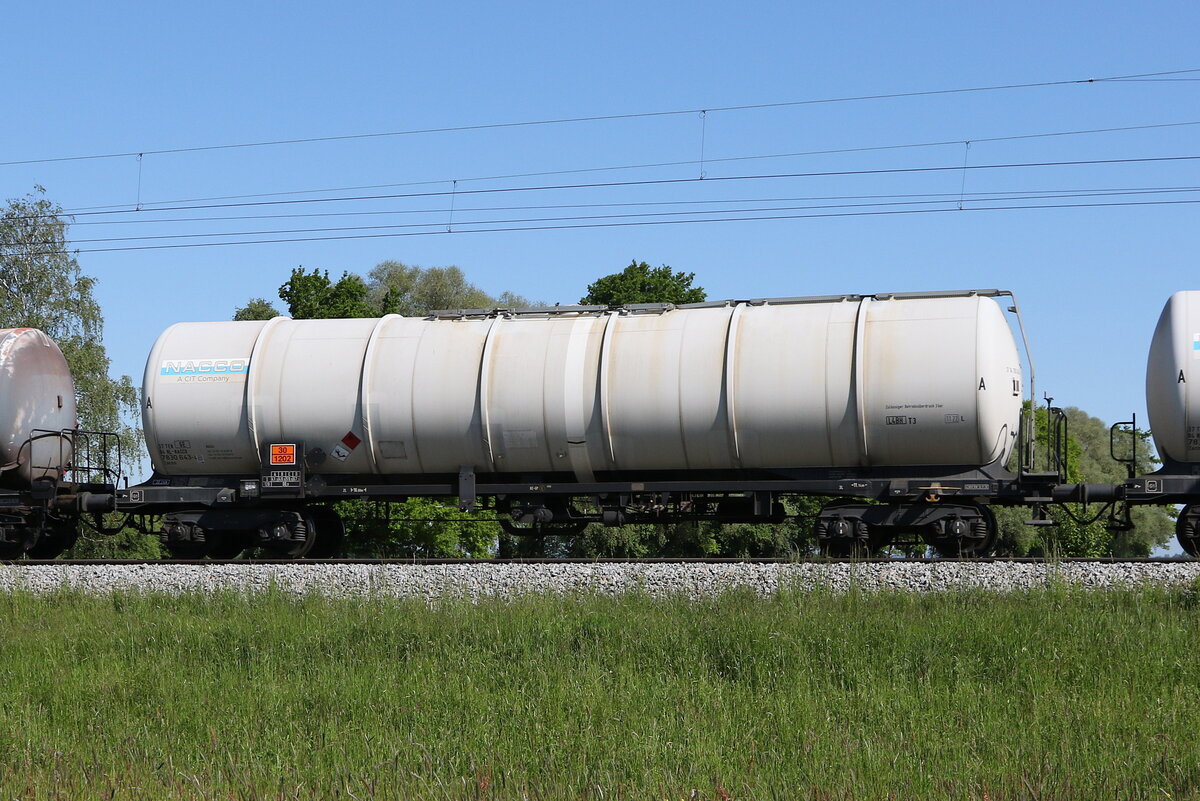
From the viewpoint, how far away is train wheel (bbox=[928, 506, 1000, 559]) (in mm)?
15664

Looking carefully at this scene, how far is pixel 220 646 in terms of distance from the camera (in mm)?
11172

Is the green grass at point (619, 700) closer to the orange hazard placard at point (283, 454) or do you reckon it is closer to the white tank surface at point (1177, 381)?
the white tank surface at point (1177, 381)

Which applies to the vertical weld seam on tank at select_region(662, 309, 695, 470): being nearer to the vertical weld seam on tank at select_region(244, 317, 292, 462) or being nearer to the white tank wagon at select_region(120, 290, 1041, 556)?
the white tank wagon at select_region(120, 290, 1041, 556)

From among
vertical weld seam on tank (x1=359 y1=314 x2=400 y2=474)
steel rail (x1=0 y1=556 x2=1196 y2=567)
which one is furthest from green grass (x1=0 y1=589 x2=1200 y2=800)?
vertical weld seam on tank (x1=359 y1=314 x2=400 y2=474)

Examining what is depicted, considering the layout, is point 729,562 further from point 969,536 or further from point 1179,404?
point 1179,404

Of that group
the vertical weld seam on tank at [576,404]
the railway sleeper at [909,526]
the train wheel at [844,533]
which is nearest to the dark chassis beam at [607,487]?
the railway sleeper at [909,526]

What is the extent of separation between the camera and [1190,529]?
15086 millimetres

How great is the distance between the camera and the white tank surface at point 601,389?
15.4 metres

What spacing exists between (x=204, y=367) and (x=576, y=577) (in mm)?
7035

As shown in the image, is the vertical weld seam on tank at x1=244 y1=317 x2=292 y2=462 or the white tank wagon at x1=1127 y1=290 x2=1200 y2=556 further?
the vertical weld seam on tank at x1=244 y1=317 x2=292 y2=462

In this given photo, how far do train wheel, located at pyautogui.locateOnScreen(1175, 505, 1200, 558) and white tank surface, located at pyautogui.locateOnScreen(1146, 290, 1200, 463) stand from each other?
2.20 ft

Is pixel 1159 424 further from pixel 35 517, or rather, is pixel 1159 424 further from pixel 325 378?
Result: pixel 35 517

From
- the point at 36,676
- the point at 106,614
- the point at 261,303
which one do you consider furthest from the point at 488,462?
the point at 261,303

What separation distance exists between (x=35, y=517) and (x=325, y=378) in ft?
18.8
